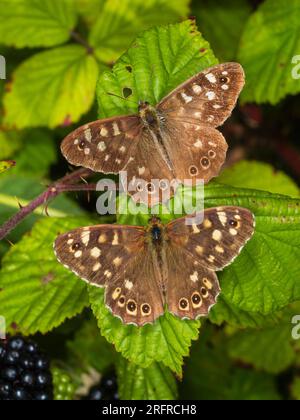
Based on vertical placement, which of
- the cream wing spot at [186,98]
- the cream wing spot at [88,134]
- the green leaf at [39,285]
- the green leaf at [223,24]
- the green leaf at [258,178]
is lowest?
the green leaf at [39,285]

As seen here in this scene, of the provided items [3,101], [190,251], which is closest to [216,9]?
[3,101]

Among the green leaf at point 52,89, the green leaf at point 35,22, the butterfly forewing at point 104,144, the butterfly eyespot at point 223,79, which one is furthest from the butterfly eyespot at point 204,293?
the green leaf at point 35,22

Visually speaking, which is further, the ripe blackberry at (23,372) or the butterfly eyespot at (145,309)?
the ripe blackberry at (23,372)

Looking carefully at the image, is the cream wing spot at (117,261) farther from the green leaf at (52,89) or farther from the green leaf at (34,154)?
the green leaf at (34,154)

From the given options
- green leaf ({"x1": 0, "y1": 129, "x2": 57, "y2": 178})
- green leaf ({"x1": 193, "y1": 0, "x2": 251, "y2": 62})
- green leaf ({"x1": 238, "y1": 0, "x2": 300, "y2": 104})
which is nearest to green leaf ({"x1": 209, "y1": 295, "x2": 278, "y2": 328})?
green leaf ({"x1": 238, "y1": 0, "x2": 300, "y2": 104})

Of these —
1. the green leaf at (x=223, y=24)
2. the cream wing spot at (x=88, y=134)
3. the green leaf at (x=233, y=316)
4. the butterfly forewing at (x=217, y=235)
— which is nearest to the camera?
the butterfly forewing at (x=217, y=235)

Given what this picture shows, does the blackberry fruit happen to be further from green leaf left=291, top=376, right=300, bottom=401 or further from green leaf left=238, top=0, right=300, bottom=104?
green leaf left=238, top=0, right=300, bottom=104

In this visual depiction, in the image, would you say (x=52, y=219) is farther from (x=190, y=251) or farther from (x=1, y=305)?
(x=190, y=251)
